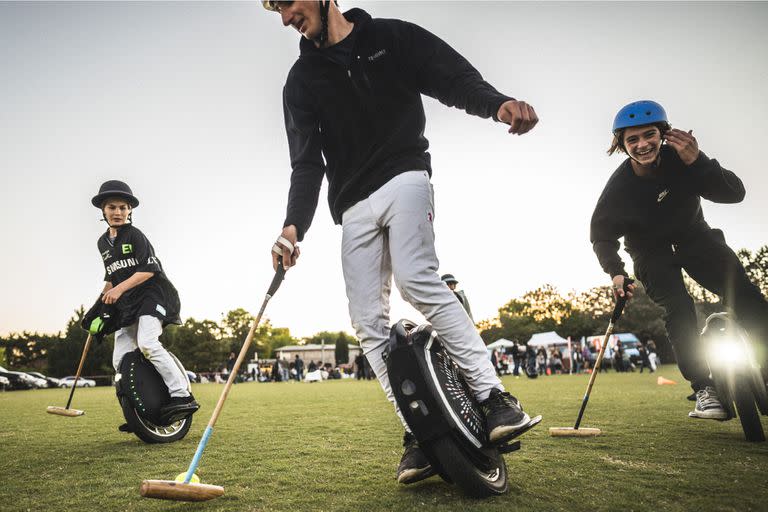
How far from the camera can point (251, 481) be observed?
9.47 ft

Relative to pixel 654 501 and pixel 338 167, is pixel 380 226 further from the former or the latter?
pixel 654 501

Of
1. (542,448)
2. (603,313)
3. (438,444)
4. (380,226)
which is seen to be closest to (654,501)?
(438,444)

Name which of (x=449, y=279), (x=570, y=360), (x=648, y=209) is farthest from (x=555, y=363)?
(x=648, y=209)

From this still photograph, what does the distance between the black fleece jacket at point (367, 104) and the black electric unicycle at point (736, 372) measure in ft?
9.61

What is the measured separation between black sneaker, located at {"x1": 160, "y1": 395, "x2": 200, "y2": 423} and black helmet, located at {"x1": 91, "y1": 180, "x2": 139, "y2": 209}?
2.18m

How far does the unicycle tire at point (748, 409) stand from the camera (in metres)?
3.59

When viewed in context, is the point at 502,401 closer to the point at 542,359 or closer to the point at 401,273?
the point at 401,273

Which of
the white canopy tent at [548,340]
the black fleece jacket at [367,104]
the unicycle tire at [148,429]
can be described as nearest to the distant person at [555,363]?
the white canopy tent at [548,340]

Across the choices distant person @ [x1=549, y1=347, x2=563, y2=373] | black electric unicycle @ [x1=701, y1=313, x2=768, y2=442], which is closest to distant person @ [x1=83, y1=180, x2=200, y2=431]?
black electric unicycle @ [x1=701, y1=313, x2=768, y2=442]

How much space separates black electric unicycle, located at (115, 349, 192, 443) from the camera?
448cm

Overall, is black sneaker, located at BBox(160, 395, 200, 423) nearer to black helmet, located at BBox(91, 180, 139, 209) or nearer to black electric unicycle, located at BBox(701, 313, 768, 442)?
black helmet, located at BBox(91, 180, 139, 209)

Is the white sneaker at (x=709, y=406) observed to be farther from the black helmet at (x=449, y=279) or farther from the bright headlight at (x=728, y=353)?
the black helmet at (x=449, y=279)

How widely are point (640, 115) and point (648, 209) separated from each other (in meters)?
0.80

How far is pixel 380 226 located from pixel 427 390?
38.2 inches
